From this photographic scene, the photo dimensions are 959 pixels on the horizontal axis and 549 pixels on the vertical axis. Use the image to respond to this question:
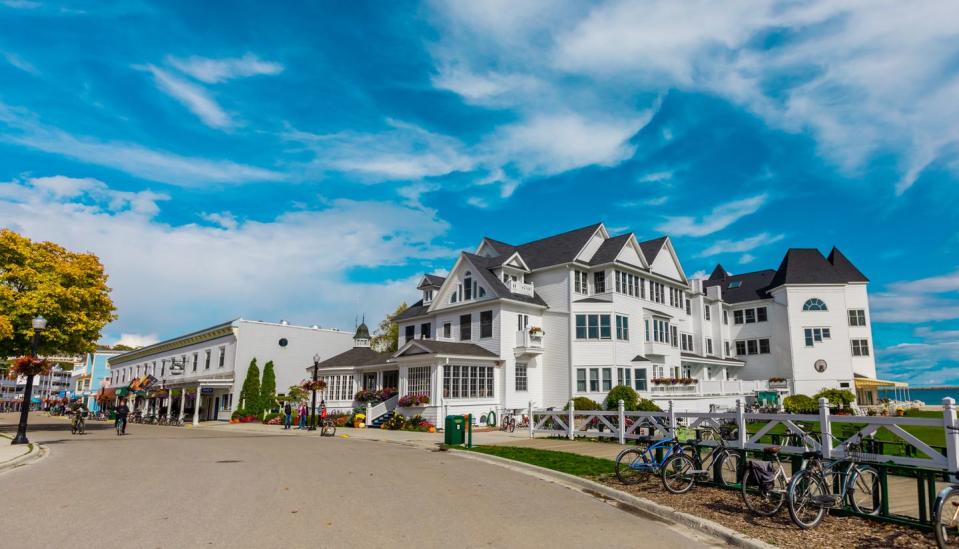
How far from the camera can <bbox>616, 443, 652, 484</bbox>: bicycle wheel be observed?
11289 mm

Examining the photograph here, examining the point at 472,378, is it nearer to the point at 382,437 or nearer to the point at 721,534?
the point at 382,437

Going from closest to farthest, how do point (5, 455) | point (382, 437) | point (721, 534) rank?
point (721, 534) → point (5, 455) → point (382, 437)

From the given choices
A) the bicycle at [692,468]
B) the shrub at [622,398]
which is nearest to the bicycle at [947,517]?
the bicycle at [692,468]

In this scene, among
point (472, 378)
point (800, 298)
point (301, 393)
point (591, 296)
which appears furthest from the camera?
point (800, 298)

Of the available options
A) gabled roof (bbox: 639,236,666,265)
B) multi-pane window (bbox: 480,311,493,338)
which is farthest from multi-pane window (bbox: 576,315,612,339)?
gabled roof (bbox: 639,236,666,265)

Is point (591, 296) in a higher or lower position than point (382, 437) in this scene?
higher

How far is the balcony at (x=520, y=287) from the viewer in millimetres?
34812

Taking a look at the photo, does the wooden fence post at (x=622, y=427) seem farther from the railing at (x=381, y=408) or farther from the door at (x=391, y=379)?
the door at (x=391, y=379)

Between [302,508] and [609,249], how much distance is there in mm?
30265

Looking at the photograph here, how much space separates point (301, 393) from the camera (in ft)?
132

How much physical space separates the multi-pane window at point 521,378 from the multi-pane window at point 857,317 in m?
29.5

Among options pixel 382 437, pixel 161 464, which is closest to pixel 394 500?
pixel 161 464

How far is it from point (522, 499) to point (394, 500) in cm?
227

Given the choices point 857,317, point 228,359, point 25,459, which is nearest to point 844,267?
point 857,317
